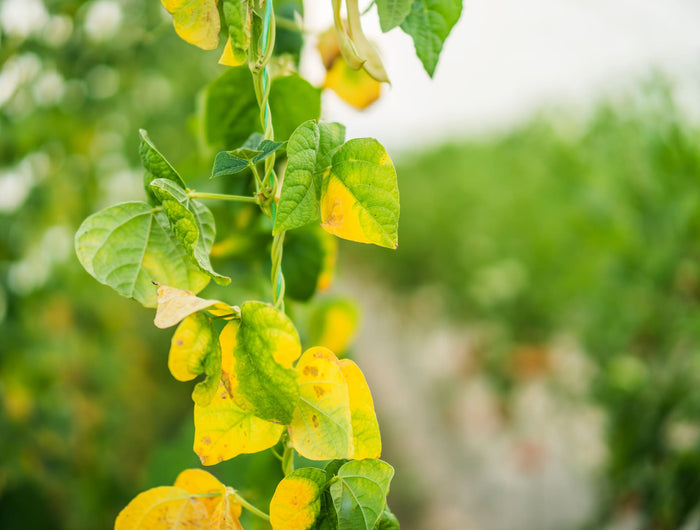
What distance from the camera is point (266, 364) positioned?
0.77 ft

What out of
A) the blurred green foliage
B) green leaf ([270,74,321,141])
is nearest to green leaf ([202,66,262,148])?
green leaf ([270,74,321,141])

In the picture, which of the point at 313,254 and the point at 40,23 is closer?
the point at 313,254

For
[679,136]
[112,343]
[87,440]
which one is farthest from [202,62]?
[679,136]

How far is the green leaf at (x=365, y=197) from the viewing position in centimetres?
26

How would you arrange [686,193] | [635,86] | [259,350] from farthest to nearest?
[635,86], [686,193], [259,350]

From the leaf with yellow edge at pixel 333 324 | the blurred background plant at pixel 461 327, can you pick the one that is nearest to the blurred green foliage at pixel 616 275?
the blurred background plant at pixel 461 327

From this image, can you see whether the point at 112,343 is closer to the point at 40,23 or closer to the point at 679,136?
the point at 40,23

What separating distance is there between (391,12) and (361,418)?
0.21 m

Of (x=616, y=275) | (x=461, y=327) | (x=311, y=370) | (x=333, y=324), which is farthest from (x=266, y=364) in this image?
(x=461, y=327)

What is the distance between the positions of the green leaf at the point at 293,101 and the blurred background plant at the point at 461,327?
17 centimetres

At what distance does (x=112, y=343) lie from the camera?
1.57m

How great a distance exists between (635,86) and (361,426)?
1514 mm

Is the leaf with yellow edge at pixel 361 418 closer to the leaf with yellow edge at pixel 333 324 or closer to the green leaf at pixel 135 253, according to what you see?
the green leaf at pixel 135 253

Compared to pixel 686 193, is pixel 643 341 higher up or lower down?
lower down
